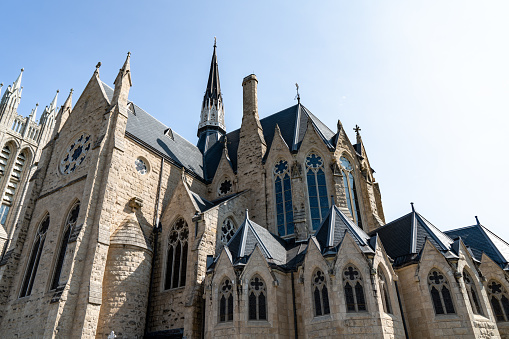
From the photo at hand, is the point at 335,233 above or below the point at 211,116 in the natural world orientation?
below

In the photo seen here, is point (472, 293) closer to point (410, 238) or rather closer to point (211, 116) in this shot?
point (410, 238)

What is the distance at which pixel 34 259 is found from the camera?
749 inches

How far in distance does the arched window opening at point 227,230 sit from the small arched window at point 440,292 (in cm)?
917

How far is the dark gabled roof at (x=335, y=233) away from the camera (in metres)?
13.2

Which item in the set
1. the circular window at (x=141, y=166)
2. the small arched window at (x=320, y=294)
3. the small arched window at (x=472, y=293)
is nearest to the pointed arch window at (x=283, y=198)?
the small arched window at (x=320, y=294)

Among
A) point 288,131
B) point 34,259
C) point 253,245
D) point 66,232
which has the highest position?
point 288,131

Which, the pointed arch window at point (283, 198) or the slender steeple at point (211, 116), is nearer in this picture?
the pointed arch window at point (283, 198)

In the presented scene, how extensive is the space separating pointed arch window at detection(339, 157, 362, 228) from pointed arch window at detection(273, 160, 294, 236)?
317cm

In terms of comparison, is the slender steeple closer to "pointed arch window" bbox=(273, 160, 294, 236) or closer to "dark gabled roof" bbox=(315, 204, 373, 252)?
"pointed arch window" bbox=(273, 160, 294, 236)

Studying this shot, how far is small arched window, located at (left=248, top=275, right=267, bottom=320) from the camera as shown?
12.9m

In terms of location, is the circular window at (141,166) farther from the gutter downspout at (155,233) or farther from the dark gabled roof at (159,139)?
the dark gabled roof at (159,139)

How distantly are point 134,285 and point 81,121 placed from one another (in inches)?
433

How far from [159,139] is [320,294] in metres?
15.3

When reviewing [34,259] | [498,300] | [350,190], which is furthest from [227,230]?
[498,300]
